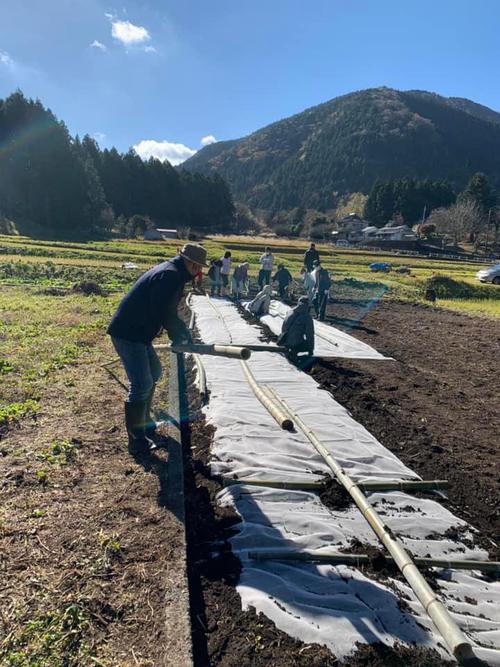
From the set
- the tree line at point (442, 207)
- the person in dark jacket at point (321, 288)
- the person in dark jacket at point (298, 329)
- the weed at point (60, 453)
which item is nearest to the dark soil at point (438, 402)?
the person in dark jacket at point (298, 329)

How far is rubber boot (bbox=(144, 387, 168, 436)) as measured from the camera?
170 inches

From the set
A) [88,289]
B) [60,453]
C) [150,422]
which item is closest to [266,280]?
[88,289]

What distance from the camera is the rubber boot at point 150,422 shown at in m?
4.31

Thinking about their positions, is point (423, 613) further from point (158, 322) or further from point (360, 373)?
point (360, 373)

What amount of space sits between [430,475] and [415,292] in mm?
18168

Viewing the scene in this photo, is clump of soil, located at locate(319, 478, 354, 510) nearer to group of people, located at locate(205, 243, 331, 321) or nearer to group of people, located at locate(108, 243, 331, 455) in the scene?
group of people, located at locate(108, 243, 331, 455)

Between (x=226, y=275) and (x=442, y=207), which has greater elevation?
(x=442, y=207)

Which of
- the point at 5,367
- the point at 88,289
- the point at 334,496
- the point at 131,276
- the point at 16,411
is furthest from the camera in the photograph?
the point at 131,276

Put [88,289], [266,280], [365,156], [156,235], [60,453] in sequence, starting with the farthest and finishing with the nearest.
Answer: [365,156]
[156,235]
[266,280]
[88,289]
[60,453]

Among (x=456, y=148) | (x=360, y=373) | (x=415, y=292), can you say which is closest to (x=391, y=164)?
(x=456, y=148)

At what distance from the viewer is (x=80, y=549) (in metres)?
2.89

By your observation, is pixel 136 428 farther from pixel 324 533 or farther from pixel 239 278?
pixel 239 278

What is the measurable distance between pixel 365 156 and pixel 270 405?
6162 inches

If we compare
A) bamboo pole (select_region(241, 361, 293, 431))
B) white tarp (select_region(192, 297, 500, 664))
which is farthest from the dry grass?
bamboo pole (select_region(241, 361, 293, 431))
